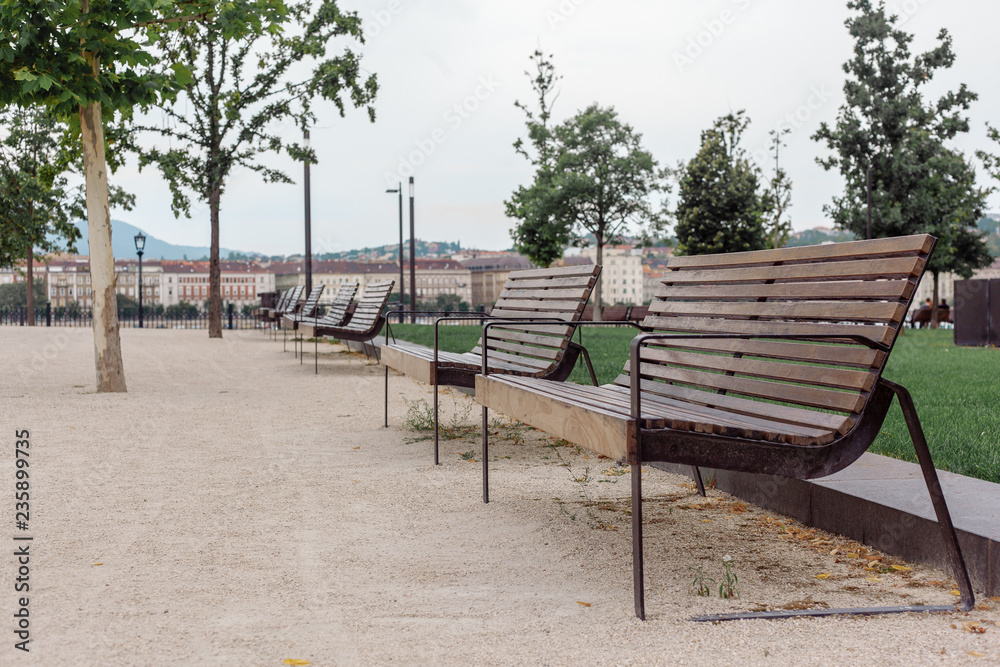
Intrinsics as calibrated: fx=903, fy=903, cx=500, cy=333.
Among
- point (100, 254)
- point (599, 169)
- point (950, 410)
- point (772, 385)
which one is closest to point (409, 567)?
point (772, 385)

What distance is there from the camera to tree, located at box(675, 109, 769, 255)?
34.7m

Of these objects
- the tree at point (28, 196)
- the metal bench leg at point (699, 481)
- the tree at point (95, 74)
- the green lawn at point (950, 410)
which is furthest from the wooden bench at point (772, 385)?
the tree at point (28, 196)

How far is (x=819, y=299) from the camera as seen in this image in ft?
10.3

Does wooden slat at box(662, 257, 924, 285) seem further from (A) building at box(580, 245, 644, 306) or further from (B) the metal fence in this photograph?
(A) building at box(580, 245, 644, 306)

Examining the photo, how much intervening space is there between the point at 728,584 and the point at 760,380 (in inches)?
31.6

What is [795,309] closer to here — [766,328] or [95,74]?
[766,328]

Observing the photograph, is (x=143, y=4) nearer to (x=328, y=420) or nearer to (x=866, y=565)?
(x=328, y=420)

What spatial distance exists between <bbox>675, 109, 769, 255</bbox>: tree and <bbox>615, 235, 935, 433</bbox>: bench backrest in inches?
1214

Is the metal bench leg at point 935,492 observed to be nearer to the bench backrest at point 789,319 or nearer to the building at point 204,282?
the bench backrest at point 789,319

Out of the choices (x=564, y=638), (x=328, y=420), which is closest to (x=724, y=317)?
(x=564, y=638)

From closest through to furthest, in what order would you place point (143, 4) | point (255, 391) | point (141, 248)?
point (143, 4), point (255, 391), point (141, 248)

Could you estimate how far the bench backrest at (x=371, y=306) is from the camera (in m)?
10.0

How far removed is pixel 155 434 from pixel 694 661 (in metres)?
5.08

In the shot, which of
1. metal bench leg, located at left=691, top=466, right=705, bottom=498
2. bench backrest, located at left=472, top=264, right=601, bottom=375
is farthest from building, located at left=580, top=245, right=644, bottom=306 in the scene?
metal bench leg, located at left=691, top=466, right=705, bottom=498
